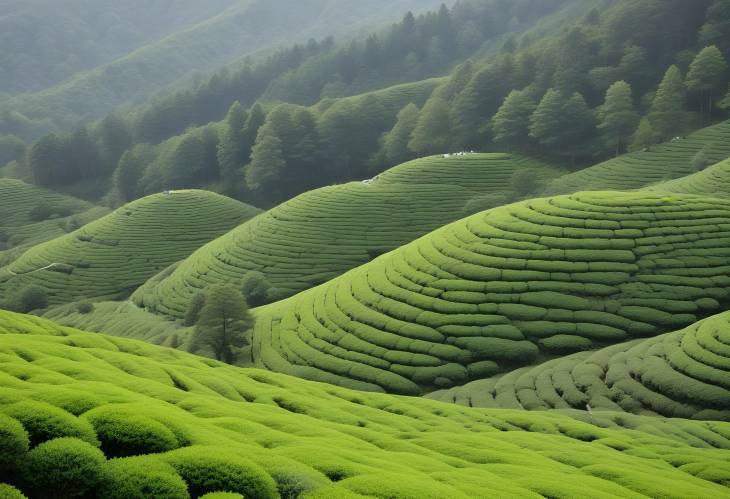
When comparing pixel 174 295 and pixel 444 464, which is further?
pixel 174 295

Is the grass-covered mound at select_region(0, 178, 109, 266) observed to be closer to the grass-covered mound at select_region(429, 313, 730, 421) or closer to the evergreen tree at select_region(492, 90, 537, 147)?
the evergreen tree at select_region(492, 90, 537, 147)

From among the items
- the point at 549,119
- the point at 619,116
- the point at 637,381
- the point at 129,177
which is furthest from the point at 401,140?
the point at 637,381

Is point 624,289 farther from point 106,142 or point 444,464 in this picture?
point 106,142

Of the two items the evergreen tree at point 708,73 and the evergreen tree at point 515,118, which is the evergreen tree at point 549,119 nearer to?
the evergreen tree at point 515,118

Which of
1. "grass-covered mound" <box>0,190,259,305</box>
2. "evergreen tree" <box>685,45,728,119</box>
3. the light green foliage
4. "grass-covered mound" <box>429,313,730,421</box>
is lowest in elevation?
"grass-covered mound" <box>429,313,730,421</box>

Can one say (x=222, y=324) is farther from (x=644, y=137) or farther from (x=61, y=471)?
(x=644, y=137)

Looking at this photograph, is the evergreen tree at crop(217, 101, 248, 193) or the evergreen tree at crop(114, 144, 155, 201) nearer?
the evergreen tree at crop(217, 101, 248, 193)

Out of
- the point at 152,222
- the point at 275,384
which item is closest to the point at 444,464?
the point at 275,384

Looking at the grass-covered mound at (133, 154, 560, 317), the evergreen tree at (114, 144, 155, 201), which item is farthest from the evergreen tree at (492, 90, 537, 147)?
the evergreen tree at (114, 144, 155, 201)
